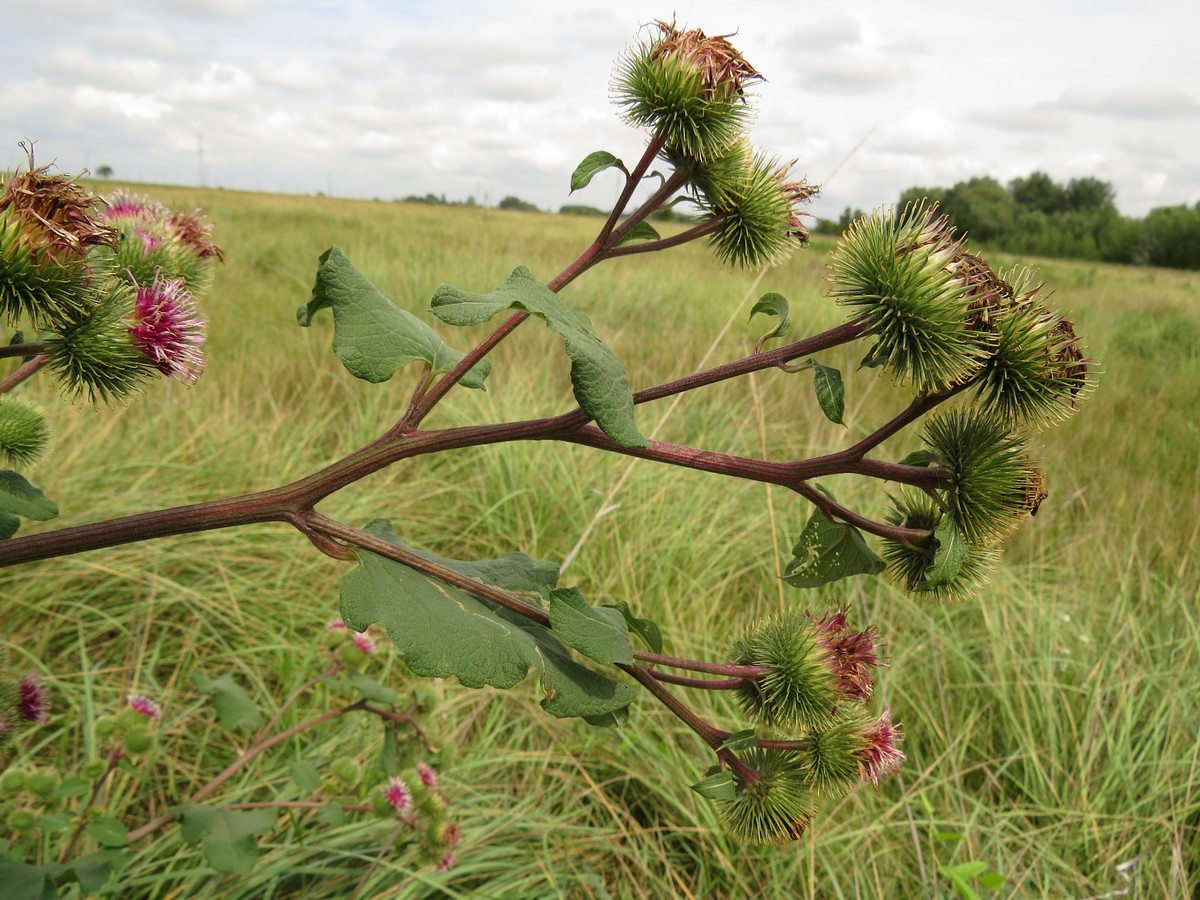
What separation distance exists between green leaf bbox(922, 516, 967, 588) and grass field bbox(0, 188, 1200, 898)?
92 cm

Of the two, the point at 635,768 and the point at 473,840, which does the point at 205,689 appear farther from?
the point at 635,768

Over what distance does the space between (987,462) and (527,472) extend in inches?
106

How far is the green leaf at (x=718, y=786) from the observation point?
0.86 metres

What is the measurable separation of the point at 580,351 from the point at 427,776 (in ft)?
3.92

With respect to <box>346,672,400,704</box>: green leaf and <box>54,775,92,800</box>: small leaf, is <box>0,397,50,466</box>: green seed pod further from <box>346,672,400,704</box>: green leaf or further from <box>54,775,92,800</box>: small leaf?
<box>346,672,400,704</box>: green leaf

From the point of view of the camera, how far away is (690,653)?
2.53 meters

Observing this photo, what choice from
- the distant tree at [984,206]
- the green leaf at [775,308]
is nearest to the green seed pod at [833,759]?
the green leaf at [775,308]

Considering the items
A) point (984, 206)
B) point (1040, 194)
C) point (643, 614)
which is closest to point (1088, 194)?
point (1040, 194)

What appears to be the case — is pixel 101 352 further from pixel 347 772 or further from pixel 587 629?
pixel 347 772

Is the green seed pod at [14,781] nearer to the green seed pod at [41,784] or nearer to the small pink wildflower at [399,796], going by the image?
the green seed pod at [41,784]

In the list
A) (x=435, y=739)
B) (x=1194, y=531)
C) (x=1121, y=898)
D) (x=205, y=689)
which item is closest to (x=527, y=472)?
(x=435, y=739)

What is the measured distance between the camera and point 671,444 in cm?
78

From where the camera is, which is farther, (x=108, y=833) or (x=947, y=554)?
(x=108, y=833)

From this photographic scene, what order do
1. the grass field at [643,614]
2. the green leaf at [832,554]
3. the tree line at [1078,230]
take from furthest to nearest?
1. the tree line at [1078,230]
2. the grass field at [643,614]
3. the green leaf at [832,554]
